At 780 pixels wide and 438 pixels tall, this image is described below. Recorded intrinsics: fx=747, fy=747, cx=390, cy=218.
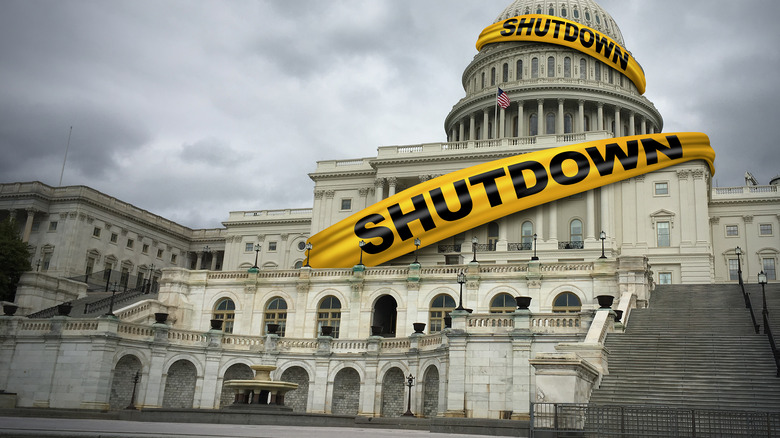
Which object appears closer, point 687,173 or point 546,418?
point 546,418

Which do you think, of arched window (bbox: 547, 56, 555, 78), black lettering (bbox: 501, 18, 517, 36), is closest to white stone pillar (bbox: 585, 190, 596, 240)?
arched window (bbox: 547, 56, 555, 78)

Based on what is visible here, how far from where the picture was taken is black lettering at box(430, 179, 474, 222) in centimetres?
6072

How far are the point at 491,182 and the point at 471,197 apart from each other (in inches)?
83.9

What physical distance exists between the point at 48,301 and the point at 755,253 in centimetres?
6983

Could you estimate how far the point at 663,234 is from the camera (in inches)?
2630

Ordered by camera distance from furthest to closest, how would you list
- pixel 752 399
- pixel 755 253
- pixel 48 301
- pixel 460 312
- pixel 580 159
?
pixel 755 253 < pixel 580 159 < pixel 48 301 < pixel 460 312 < pixel 752 399

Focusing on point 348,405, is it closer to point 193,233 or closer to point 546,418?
point 546,418

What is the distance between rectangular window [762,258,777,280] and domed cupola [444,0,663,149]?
2409cm

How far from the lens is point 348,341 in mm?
43781

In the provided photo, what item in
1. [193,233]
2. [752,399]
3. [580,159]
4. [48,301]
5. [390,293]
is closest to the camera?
[752,399]

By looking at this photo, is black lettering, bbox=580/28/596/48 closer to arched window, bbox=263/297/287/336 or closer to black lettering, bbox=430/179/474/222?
black lettering, bbox=430/179/474/222

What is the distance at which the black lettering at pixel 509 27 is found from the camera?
99062 mm

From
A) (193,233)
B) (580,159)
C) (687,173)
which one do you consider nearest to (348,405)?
(580,159)

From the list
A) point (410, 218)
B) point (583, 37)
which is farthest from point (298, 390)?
point (583, 37)
